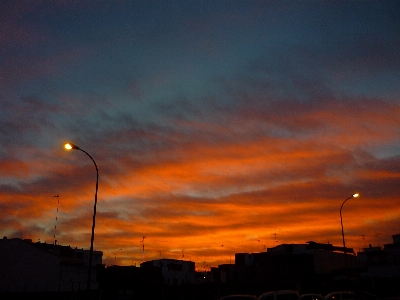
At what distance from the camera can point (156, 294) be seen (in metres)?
39.0

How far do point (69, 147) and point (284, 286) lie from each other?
28.5 m

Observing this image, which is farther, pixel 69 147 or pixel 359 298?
pixel 359 298

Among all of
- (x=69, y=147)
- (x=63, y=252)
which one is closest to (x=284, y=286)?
(x=69, y=147)

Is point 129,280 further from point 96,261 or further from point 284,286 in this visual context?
point 96,261

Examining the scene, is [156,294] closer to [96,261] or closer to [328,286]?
[328,286]

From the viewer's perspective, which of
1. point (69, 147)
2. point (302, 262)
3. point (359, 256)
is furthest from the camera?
point (359, 256)

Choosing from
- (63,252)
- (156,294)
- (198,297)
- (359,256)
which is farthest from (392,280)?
(63,252)

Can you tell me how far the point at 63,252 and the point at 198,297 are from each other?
65.6m

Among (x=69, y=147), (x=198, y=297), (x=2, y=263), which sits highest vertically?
(x=69, y=147)

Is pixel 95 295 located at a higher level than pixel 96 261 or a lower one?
lower

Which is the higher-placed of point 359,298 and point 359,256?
point 359,256

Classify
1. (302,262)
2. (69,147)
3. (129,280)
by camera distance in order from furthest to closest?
(302,262)
(129,280)
(69,147)

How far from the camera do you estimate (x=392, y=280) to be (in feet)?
152

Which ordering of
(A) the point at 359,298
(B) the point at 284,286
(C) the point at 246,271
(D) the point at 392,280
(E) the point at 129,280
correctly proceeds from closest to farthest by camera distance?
1. (A) the point at 359,298
2. (B) the point at 284,286
3. (D) the point at 392,280
4. (E) the point at 129,280
5. (C) the point at 246,271
